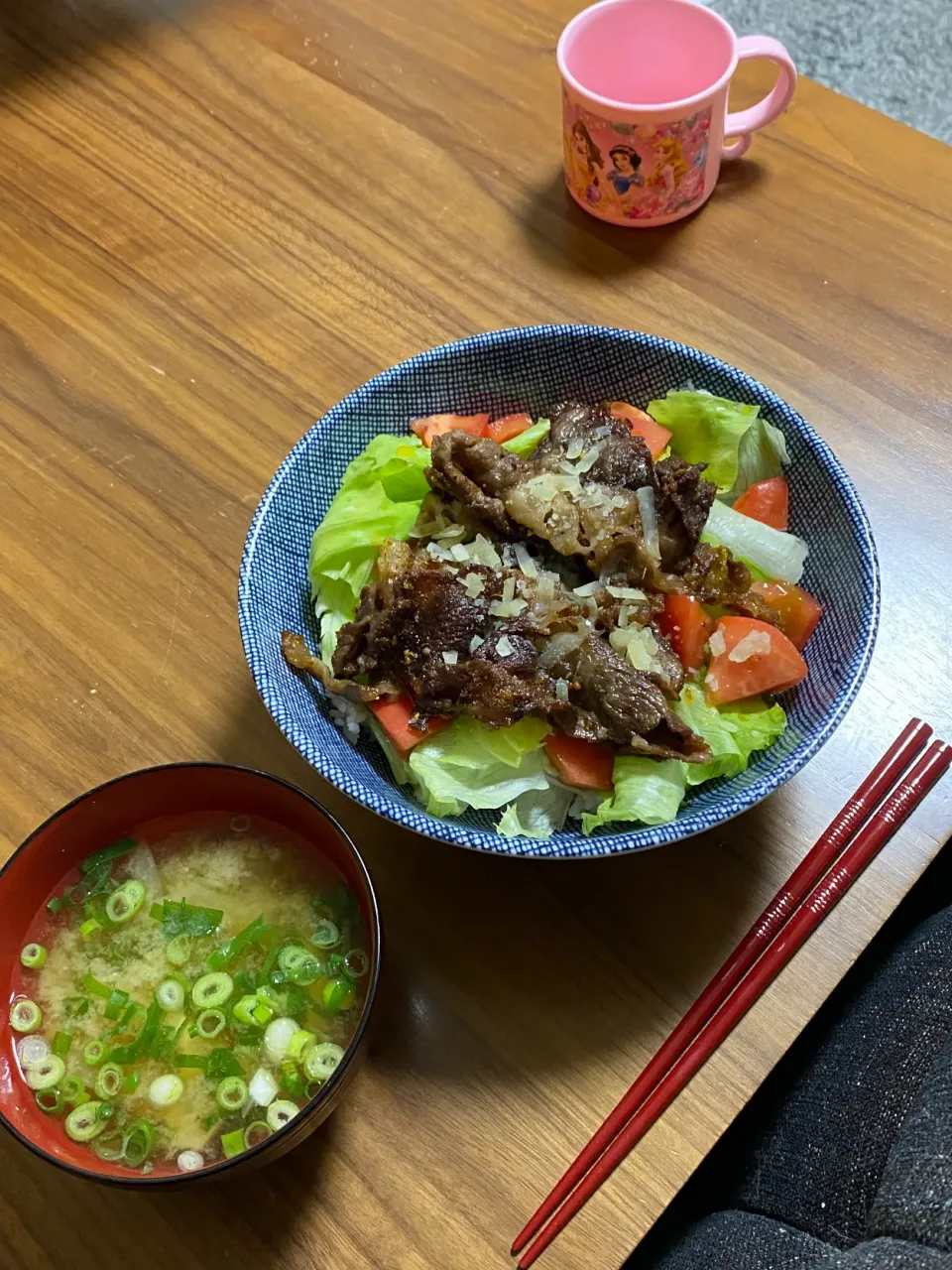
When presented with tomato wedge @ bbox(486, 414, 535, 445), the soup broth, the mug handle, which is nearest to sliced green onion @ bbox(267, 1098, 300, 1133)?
the soup broth

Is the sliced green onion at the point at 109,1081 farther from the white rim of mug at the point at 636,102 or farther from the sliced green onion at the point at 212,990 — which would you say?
Answer: the white rim of mug at the point at 636,102

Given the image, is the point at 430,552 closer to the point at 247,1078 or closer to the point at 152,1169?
Result: the point at 247,1078

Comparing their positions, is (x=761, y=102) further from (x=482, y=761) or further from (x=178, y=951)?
(x=178, y=951)

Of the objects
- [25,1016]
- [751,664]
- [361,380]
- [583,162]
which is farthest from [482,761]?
[583,162]

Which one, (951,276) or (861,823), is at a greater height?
(951,276)

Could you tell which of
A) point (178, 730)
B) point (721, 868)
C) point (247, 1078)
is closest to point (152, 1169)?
point (247, 1078)

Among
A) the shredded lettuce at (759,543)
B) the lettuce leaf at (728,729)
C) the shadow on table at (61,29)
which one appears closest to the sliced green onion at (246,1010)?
the lettuce leaf at (728,729)

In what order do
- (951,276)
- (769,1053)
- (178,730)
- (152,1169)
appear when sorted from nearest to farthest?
(152,1169) → (769,1053) → (178,730) → (951,276)
